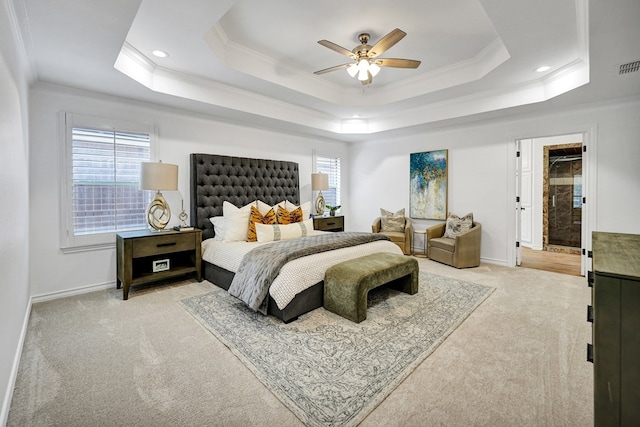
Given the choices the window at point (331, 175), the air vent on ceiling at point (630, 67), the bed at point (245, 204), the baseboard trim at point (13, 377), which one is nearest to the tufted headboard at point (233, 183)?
the bed at point (245, 204)

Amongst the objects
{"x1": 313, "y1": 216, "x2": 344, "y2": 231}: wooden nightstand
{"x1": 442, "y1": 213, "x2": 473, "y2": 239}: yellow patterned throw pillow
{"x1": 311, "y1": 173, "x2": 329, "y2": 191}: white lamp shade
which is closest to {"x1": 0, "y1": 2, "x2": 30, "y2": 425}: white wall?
{"x1": 313, "y1": 216, "x2": 344, "y2": 231}: wooden nightstand

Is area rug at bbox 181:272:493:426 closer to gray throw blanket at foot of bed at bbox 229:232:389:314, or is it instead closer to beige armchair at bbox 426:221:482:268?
gray throw blanket at foot of bed at bbox 229:232:389:314

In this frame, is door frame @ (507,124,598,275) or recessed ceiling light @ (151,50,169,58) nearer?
recessed ceiling light @ (151,50,169,58)

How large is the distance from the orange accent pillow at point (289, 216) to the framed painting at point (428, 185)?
8.34 feet

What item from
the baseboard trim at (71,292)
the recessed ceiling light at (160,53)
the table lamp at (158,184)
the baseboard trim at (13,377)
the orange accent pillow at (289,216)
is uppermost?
the recessed ceiling light at (160,53)

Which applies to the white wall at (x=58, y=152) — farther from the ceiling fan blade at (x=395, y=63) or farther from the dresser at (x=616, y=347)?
the dresser at (x=616, y=347)

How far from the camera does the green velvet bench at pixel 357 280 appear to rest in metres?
2.58

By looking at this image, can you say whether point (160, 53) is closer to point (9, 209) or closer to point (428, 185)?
point (9, 209)

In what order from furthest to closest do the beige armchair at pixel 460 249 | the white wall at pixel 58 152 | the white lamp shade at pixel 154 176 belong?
1. the beige armchair at pixel 460 249
2. the white lamp shade at pixel 154 176
3. the white wall at pixel 58 152

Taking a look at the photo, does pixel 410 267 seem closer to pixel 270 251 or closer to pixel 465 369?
pixel 465 369

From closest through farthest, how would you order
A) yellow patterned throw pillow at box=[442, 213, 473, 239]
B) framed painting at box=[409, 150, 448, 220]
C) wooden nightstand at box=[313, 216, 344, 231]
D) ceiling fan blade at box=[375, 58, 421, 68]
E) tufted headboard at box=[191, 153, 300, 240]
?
ceiling fan blade at box=[375, 58, 421, 68] < tufted headboard at box=[191, 153, 300, 240] < yellow patterned throw pillow at box=[442, 213, 473, 239] < wooden nightstand at box=[313, 216, 344, 231] < framed painting at box=[409, 150, 448, 220]

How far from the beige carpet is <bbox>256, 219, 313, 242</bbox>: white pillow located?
4.15ft

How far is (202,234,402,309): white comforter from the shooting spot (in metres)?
2.54

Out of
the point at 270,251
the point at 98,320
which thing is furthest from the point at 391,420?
the point at 98,320
